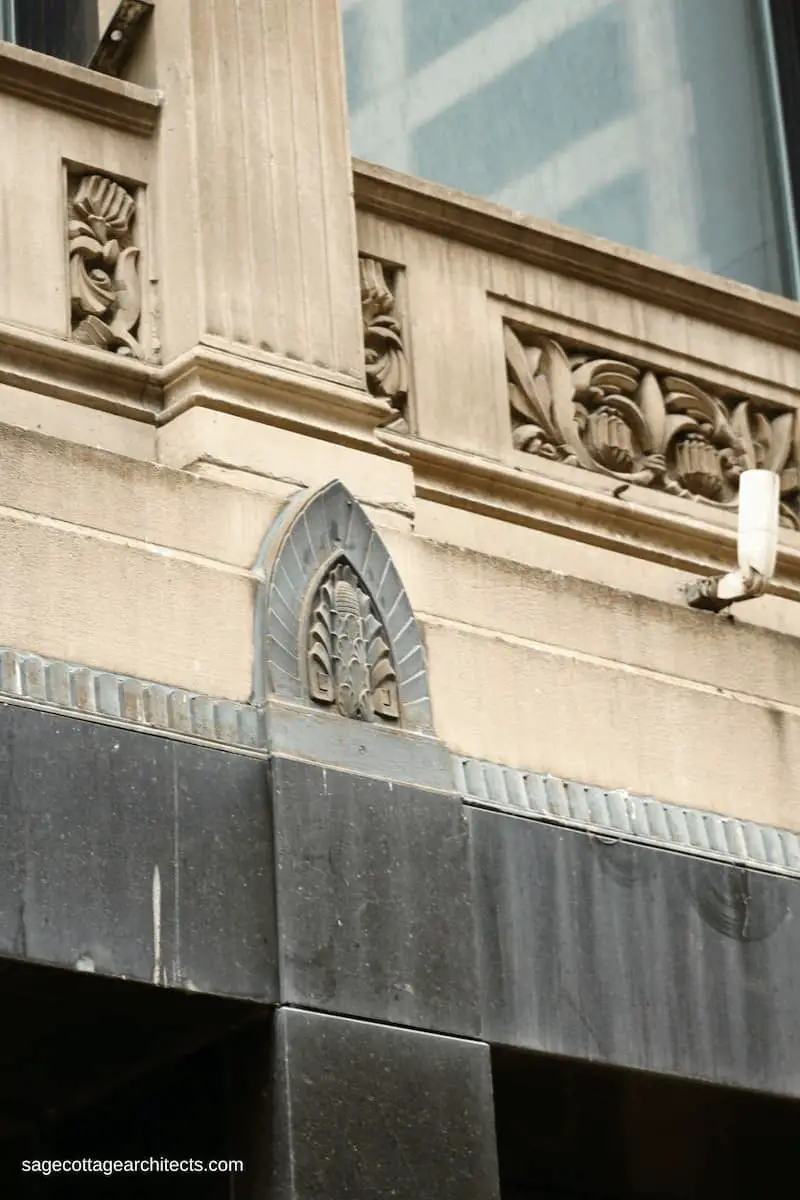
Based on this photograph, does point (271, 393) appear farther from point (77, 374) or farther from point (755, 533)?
point (755, 533)

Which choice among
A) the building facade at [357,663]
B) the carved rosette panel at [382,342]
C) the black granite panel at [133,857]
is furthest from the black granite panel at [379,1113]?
the carved rosette panel at [382,342]

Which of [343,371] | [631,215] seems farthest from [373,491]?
[631,215]

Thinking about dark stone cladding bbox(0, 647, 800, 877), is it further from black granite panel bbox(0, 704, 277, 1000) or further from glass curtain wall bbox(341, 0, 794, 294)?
glass curtain wall bbox(341, 0, 794, 294)

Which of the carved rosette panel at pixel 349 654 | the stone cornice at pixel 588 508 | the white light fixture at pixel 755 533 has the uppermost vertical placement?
the stone cornice at pixel 588 508

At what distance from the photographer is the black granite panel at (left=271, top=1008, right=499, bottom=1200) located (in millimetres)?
7879

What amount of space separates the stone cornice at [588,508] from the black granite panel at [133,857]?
1.75 m

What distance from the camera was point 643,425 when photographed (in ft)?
34.6

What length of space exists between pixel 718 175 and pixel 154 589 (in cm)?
455

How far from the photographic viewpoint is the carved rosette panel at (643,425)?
33.5 feet

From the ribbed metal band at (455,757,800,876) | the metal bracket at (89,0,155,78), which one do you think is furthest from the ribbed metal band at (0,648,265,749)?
the metal bracket at (89,0,155,78)

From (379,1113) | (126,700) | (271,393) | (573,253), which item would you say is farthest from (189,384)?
(379,1113)

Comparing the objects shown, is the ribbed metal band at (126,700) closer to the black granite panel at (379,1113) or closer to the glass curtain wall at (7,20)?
the black granite panel at (379,1113)

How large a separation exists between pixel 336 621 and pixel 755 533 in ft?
6.26

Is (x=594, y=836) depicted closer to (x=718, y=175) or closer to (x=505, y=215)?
(x=505, y=215)
